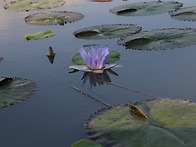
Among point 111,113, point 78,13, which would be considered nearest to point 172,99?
point 111,113

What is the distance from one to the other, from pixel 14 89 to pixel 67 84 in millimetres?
382

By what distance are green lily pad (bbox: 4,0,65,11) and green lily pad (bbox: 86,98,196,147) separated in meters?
4.14

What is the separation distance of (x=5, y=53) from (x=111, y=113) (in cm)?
187

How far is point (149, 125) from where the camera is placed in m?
1.69

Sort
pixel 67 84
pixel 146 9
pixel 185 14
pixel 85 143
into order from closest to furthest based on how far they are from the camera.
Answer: pixel 85 143
pixel 67 84
pixel 185 14
pixel 146 9

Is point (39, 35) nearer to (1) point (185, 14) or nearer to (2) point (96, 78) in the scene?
(2) point (96, 78)

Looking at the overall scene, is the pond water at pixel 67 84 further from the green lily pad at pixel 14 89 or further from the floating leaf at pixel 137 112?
the floating leaf at pixel 137 112

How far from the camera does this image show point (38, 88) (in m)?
2.44

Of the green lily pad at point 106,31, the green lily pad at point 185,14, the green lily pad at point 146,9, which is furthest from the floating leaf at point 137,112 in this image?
the green lily pad at point 146,9

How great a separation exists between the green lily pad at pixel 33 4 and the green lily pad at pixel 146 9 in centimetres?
149

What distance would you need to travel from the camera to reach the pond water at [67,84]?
1.85m

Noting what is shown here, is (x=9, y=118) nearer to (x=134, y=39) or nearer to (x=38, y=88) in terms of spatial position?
(x=38, y=88)

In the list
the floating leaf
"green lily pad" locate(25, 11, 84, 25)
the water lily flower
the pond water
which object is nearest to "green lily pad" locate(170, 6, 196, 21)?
the pond water

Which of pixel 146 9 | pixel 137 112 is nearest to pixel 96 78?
pixel 137 112
